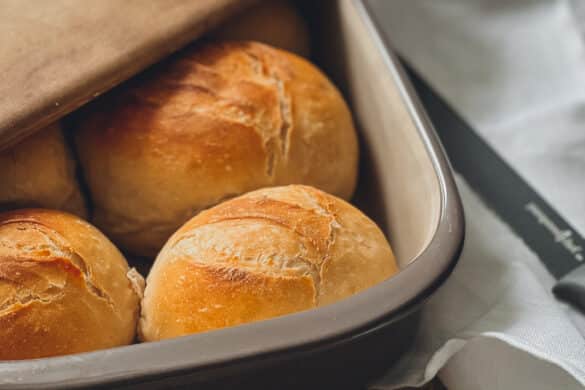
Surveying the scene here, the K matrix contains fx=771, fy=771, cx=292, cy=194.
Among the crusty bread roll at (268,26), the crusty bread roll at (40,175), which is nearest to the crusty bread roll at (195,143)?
the crusty bread roll at (40,175)

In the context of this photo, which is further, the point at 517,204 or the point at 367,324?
the point at 517,204

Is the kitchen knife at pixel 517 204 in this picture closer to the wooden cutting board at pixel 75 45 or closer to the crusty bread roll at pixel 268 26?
the crusty bread roll at pixel 268 26

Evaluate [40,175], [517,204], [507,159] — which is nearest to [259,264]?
[40,175]

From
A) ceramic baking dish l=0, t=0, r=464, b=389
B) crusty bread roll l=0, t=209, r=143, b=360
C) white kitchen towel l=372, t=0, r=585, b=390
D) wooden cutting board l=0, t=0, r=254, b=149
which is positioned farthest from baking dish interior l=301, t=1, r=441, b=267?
crusty bread roll l=0, t=209, r=143, b=360

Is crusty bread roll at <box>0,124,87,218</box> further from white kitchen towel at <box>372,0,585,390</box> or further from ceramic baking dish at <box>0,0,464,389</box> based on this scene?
white kitchen towel at <box>372,0,585,390</box>

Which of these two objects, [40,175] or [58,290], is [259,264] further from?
[40,175]

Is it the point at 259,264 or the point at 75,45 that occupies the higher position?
the point at 75,45
